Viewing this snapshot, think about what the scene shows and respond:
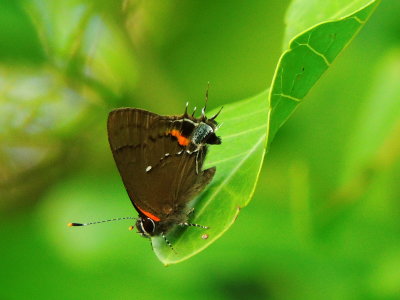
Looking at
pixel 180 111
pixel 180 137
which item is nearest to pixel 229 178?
pixel 180 137

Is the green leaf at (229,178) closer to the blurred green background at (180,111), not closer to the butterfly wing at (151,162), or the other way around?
the butterfly wing at (151,162)

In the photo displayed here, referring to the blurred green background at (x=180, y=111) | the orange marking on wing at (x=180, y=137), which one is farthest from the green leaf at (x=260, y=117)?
the blurred green background at (x=180, y=111)

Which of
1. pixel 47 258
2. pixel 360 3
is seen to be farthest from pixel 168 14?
pixel 360 3

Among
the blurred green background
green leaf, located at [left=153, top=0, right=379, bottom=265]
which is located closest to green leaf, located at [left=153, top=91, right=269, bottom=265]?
green leaf, located at [left=153, top=0, right=379, bottom=265]

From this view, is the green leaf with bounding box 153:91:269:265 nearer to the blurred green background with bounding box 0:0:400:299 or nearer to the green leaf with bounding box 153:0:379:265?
the green leaf with bounding box 153:0:379:265

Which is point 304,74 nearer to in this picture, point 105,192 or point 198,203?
point 198,203

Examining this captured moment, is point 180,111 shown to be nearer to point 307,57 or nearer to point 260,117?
point 260,117
